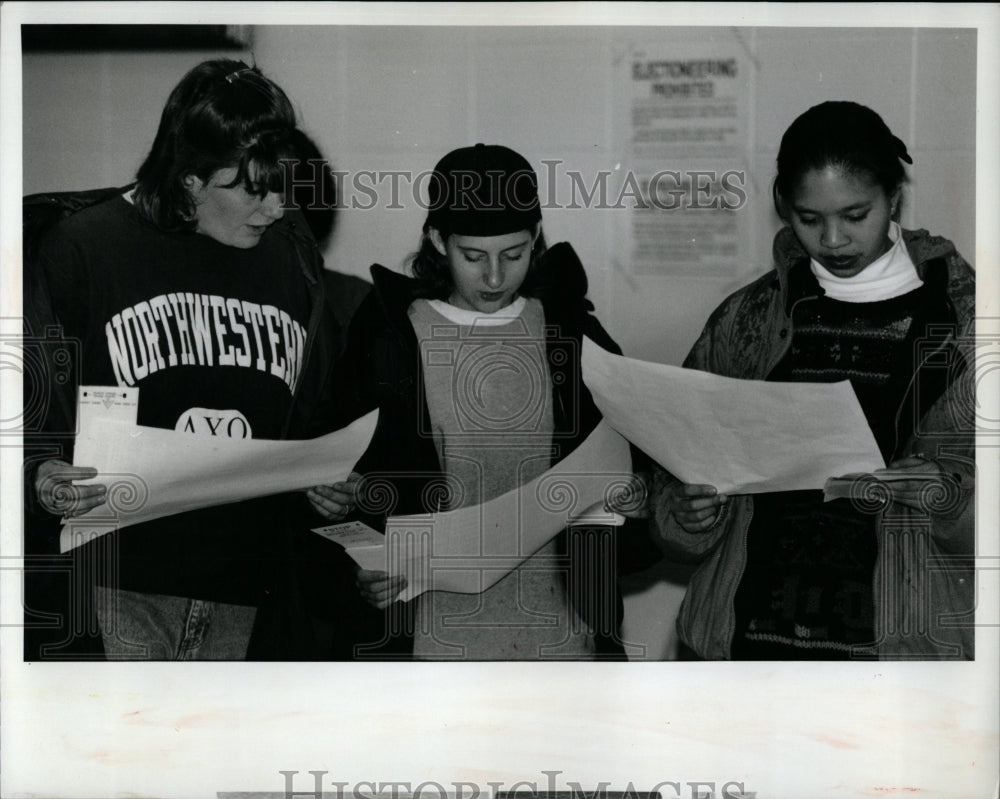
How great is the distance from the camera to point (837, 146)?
3.06 metres

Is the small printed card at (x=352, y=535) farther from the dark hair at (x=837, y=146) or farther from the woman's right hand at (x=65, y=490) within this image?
the dark hair at (x=837, y=146)

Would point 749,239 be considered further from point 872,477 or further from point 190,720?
point 190,720

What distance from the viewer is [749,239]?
3084 mm

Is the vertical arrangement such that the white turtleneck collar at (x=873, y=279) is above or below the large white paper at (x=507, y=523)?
above

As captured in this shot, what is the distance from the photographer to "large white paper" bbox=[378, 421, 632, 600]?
3104 millimetres

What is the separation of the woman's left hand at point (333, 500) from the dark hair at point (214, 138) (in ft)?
2.41

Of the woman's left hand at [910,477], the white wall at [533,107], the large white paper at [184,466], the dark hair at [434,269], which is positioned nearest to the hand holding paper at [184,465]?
the large white paper at [184,466]

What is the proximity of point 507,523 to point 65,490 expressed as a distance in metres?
1.11

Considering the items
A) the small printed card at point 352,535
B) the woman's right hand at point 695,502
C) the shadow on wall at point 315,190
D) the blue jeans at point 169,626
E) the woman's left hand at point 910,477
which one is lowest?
the blue jeans at point 169,626

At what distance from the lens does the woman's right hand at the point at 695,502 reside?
3.12 meters

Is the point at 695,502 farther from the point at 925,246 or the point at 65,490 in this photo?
the point at 65,490

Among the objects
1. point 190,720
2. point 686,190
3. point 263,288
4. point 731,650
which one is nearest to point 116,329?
point 263,288

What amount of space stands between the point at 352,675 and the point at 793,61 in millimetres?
1891

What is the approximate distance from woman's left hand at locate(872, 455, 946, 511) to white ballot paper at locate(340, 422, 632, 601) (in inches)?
25.8
